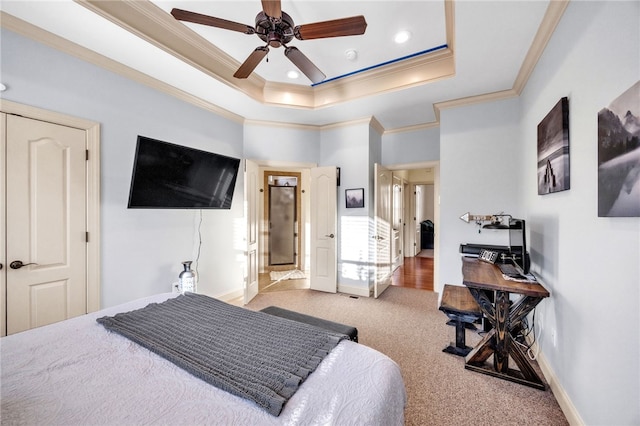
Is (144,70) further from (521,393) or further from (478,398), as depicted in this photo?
(521,393)

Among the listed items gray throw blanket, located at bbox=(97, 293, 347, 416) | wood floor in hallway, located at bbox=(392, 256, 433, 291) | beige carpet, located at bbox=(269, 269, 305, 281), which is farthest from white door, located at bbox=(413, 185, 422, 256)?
gray throw blanket, located at bbox=(97, 293, 347, 416)

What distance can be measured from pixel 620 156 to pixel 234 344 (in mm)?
1916

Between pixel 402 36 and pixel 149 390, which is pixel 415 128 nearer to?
pixel 402 36

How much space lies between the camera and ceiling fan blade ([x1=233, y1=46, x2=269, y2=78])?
205 centimetres

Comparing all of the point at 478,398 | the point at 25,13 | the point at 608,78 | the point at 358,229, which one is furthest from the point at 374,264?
the point at 25,13

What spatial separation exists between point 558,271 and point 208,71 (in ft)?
11.5

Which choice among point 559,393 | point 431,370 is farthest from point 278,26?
point 559,393

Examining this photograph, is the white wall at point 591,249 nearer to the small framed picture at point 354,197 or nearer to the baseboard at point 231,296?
the small framed picture at point 354,197

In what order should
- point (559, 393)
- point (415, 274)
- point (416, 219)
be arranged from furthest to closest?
1. point (416, 219)
2. point (415, 274)
3. point (559, 393)

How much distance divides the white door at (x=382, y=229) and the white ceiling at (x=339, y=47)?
103 centimetres

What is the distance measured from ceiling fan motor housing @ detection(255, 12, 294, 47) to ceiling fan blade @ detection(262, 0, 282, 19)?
5 cm

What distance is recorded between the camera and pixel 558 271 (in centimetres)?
181

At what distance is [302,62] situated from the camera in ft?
7.21

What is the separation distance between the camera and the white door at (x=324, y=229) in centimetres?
414
